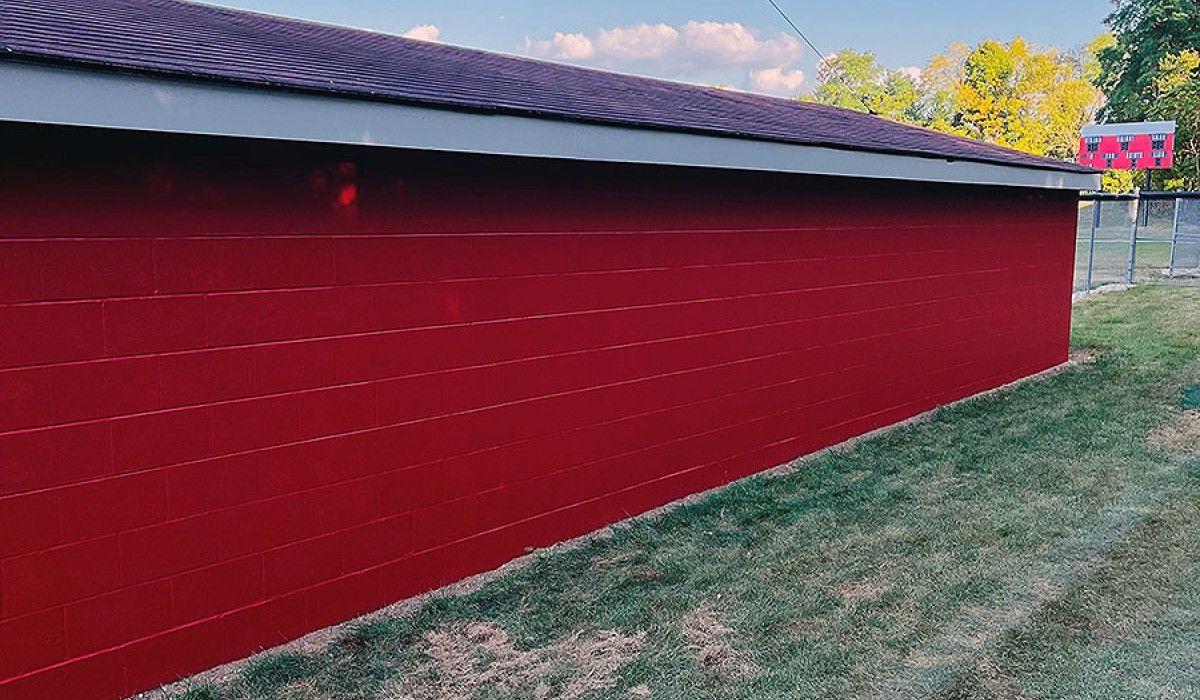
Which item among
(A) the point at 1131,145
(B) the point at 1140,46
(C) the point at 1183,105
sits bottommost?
(A) the point at 1131,145

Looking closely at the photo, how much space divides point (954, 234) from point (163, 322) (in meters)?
6.24

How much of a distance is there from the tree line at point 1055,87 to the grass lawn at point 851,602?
19911mm

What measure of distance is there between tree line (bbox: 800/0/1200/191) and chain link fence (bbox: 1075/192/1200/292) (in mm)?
4993

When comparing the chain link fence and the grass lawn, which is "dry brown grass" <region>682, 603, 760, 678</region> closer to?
the grass lawn

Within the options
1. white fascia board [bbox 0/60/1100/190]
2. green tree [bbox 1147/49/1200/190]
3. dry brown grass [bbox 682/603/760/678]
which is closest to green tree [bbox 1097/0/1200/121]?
green tree [bbox 1147/49/1200/190]

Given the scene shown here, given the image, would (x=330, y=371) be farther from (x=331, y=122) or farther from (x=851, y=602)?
(x=851, y=602)

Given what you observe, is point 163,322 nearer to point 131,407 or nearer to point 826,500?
point 131,407

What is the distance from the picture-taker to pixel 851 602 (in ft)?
12.8

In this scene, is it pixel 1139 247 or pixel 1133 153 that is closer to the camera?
pixel 1139 247

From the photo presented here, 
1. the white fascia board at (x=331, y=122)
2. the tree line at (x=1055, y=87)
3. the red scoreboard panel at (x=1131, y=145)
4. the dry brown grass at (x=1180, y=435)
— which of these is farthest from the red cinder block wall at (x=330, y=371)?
the red scoreboard panel at (x=1131, y=145)

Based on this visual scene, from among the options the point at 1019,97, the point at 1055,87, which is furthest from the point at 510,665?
the point at 1055,87

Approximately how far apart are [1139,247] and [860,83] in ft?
116

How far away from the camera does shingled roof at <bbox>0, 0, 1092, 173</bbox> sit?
9.78 ft

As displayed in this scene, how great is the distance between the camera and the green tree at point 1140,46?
3256 cm
